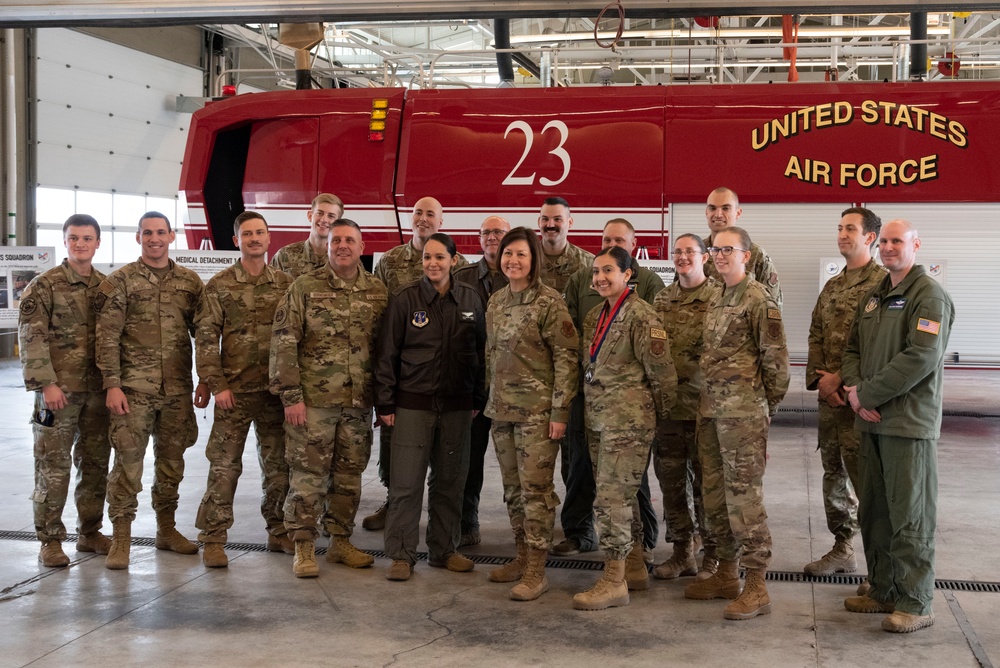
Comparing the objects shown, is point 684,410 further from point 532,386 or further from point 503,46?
point 503,46

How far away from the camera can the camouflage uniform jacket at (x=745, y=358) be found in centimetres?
474

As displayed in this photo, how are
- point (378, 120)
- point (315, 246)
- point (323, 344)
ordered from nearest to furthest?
point (323, 344)
point (315, 246)
point (378, 120)

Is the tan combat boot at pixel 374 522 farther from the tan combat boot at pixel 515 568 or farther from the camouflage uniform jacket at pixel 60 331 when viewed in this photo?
the camouflage uniform jacket at pixel 60 331

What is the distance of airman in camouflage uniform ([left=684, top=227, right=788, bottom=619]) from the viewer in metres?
4.73

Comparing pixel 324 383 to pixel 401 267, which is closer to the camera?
pixel 324 383

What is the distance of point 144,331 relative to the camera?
18.2 feet

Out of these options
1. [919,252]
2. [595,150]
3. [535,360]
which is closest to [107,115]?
[595,150]

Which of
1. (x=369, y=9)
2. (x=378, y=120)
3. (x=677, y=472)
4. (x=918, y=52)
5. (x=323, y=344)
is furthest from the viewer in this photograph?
(x=918, y=52)

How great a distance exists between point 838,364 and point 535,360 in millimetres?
1668

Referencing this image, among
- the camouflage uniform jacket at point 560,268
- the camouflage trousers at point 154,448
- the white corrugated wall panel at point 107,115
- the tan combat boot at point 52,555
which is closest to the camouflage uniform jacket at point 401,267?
the camouflage uniform jacket at point 560,268

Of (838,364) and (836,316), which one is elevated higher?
(836,316)

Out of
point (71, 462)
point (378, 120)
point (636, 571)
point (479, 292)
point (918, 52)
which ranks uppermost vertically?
point (918, 52)

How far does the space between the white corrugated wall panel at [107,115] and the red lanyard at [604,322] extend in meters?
13.3

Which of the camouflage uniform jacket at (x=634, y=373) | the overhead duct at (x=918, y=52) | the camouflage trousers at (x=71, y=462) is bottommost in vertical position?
the camouflage trousers at (x=71, y=462)
